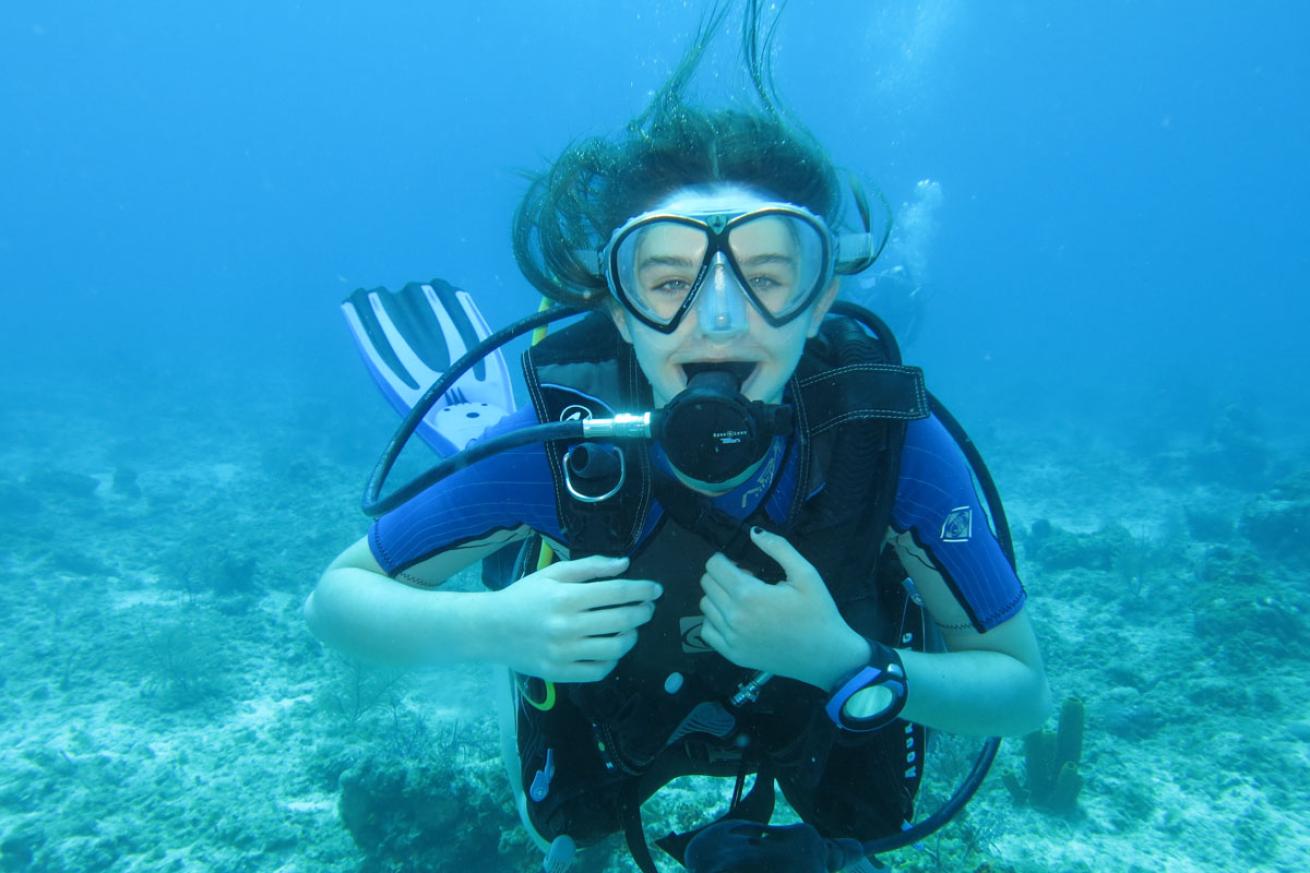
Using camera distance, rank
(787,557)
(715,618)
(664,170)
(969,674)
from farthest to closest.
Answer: (664,170) < (969,674) < (715,618) < (787,557)

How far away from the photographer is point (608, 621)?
1763 millimetres

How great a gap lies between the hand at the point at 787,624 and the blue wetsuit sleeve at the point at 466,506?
28.4 inches

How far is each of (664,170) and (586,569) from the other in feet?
4.36

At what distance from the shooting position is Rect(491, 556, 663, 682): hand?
1752mm

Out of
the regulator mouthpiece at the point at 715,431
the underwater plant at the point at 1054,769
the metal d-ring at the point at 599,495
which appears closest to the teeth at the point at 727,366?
the regulator mouthpiece at the point at 715,431

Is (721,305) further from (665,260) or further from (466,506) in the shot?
(466,506)

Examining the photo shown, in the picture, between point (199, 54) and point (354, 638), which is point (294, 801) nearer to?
point (354, 638)

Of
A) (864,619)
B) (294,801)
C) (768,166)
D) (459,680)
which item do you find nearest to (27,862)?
(294,801)

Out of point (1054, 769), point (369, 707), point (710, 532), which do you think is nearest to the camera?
point (710, 532)

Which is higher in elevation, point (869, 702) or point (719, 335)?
point (719, 335)

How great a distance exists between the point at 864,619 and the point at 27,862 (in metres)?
7.34

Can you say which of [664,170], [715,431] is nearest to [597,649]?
[715,431]

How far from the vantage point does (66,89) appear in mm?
144125

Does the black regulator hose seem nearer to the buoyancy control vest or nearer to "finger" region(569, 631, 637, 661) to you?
the buoyancy control vest
